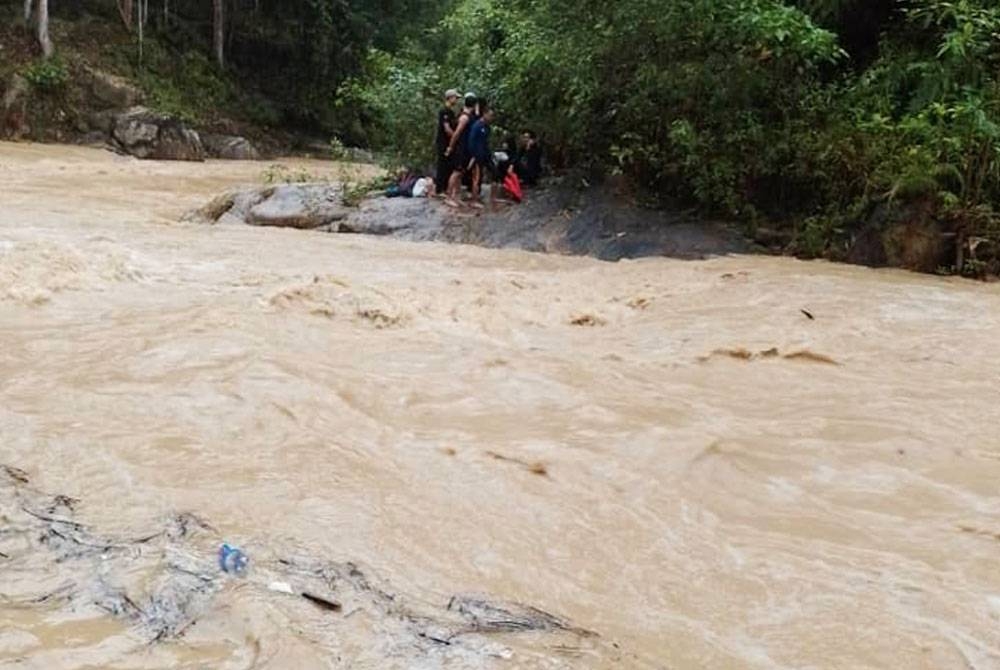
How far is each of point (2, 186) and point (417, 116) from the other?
6.29m

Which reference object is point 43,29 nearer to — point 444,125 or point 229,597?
point 444,125

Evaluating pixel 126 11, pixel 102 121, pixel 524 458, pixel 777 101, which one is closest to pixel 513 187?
pixel 777 101

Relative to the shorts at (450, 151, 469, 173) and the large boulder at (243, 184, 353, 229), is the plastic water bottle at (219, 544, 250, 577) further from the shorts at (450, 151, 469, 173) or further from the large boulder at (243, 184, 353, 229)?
the large boulder at (243, 184, 353, 229)

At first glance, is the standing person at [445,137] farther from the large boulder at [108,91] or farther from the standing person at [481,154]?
the large boulder at [108,91]

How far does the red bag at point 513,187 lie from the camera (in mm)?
12852

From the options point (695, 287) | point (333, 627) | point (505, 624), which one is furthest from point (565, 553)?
point (695, 287)

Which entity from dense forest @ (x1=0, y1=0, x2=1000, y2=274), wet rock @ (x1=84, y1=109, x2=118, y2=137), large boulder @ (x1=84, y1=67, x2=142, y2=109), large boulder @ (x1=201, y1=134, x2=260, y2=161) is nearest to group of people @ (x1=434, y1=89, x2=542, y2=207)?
dense forest @ (x1=0, y1=0, x2=1000, y2=274)

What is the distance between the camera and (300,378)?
511 cm

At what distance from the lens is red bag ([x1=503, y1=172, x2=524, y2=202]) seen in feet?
42.2

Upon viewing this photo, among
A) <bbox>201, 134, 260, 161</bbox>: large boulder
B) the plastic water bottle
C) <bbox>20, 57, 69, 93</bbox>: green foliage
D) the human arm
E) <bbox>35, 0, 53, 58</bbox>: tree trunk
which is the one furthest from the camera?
<bbox>201, 134, 260, 161</bbox>: large boulder

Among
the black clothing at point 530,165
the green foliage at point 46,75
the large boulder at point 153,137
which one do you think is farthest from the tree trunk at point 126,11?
the black clothing at point 530,165

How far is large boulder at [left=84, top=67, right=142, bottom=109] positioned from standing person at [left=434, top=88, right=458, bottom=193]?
16.4 metres

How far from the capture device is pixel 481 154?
12680 mm

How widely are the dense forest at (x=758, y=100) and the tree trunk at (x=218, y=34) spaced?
17182mm
